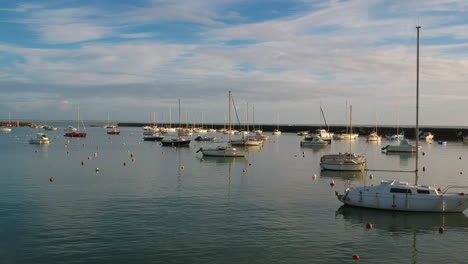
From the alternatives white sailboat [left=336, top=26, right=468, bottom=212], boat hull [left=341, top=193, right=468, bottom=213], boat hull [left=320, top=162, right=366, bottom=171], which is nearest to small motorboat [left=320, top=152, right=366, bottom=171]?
boat hull [left=320, top=162, right=366, bottom=171]

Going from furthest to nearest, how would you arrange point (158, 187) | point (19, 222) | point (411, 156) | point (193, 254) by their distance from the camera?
point (411, 156) < point (158, 187) < point (19, 222) < point (193, 254)

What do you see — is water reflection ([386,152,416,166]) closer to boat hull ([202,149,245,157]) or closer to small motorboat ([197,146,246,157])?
boat hull ([202,149,245,157])

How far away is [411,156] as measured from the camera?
9500 centimetres

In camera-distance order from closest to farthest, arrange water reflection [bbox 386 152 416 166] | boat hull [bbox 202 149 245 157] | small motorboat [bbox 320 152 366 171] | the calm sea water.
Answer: the calm sea water, small motorboat [bbox 320 152 366 171], water reflection [bbox 386 152 416 166], boat hull [bbox 202 149 245 157]

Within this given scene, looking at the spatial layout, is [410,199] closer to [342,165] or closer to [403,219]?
[403,219]

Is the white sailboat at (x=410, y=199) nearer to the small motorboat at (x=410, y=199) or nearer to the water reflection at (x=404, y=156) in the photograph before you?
the small motorboat at (x=410, y=199)

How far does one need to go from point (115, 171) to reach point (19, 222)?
30826 millimetres

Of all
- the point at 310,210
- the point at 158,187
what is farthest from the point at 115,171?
the point at 310,210

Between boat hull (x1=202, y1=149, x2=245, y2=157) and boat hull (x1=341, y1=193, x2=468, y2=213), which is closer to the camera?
boat hull (x1=341, y1=193, x2=468, y2=213)

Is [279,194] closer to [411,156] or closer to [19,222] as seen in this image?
[19,222]

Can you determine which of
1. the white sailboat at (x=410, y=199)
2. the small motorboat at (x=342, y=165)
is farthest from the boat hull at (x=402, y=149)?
the white sailboat at (x=410, y=199)

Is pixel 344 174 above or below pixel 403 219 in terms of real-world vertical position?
above

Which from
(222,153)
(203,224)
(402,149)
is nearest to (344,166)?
(222,153)

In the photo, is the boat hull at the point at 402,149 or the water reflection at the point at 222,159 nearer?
the water reflection at the point at 222,159
